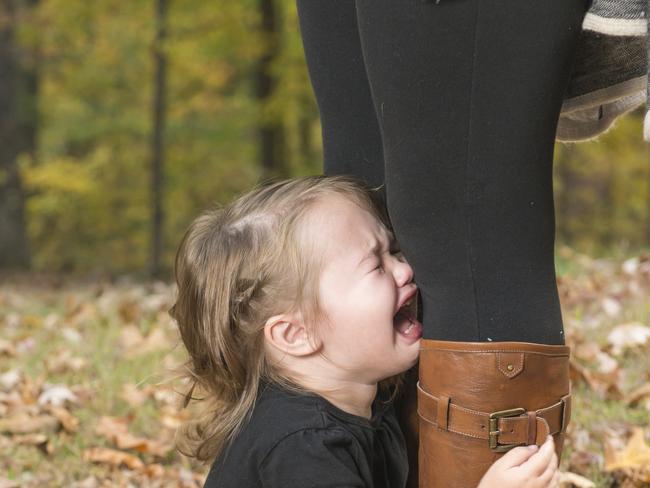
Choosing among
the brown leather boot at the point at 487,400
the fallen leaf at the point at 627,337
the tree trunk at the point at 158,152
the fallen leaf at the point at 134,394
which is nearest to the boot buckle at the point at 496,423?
the brown leather boot at the point at 487,400

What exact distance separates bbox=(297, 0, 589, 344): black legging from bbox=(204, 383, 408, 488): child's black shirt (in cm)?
26

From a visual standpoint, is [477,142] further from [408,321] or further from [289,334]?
[289,334]

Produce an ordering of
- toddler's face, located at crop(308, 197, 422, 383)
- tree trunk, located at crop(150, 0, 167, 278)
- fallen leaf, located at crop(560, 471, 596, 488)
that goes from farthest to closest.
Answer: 1. tree trunk, located at crop(150, 0, 167, 278)
2. fallen leaf, located at crop(560, 471, 596, 488)
3. toddler's face, located at crop(308, 197, 422, 383)

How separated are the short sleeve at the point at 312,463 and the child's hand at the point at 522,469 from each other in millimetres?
226

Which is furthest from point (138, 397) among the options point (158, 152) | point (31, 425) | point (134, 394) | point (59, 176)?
point (59, 176)

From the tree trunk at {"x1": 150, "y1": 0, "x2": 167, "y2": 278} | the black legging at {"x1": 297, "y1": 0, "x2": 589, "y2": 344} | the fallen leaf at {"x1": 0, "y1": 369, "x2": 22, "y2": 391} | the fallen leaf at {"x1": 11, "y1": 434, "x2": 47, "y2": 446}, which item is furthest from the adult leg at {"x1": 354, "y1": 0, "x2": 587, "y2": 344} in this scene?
the tree trunk at {"x1": 150, "y1": 0, "x2": 167, "y2": 278}

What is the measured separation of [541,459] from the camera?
124 cm

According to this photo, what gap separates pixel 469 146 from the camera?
1.18 meters

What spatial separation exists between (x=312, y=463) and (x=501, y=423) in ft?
1.02

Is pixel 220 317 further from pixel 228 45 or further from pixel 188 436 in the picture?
pixel 228 45

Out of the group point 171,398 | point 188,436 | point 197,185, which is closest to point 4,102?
point 197,185

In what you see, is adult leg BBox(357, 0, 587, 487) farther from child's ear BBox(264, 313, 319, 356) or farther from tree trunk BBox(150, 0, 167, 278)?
tree trunk BBox(150, 0, 167, 278)

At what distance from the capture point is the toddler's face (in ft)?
4.71

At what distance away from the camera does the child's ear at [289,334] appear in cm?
149
